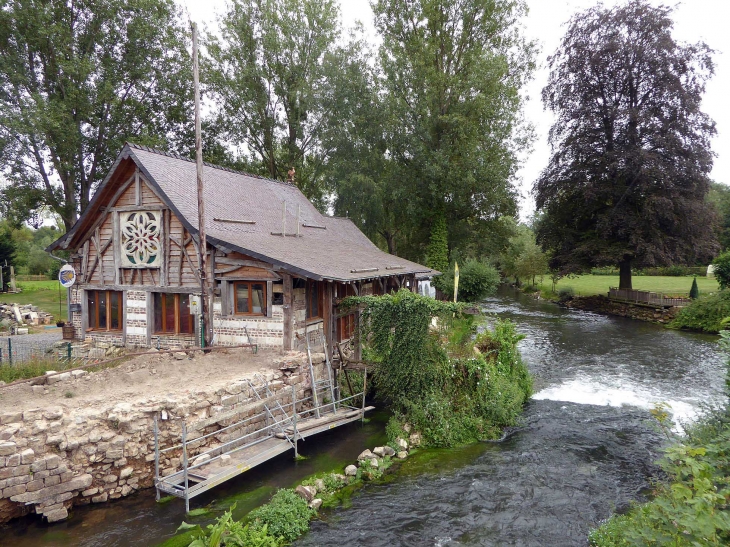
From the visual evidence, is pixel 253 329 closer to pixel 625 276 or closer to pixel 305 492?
pixel 305 492

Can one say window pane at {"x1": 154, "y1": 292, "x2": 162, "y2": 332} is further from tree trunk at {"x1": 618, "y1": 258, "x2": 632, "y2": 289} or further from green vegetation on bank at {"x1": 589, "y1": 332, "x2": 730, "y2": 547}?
tree trunk at {"x1": 618, "y1": 258, "x2": 632, "y2": 289}

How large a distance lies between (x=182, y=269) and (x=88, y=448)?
7666 millimetres

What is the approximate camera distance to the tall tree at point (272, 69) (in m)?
34.8

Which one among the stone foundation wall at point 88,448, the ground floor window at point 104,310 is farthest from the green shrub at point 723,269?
the ground floor window at point 104,310

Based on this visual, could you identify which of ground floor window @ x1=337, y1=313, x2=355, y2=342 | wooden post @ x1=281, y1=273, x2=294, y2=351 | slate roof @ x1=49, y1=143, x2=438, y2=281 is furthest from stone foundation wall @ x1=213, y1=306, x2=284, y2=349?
ground floor window @ x1=337, y1=313, x2=355, y2=342

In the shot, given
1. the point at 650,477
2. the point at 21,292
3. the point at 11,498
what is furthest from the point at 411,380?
the point at 21,292

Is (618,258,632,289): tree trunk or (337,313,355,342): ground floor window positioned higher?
(618,258,632,289): tree trunk

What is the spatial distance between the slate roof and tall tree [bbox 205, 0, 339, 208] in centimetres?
1495

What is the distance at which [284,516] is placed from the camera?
8.84m

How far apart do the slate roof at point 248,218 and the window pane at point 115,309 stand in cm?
271

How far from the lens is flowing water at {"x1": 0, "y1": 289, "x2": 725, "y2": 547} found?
28.7 ft

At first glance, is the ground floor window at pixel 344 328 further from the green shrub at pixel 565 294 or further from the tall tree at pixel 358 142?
the green shrub at pixel 565 294

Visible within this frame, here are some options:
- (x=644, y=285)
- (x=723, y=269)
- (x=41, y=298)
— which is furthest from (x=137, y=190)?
(x=644, y=285)

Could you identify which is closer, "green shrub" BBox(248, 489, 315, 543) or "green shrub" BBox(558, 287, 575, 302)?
"green shrub" BBox(248, 489, 315, 543)
